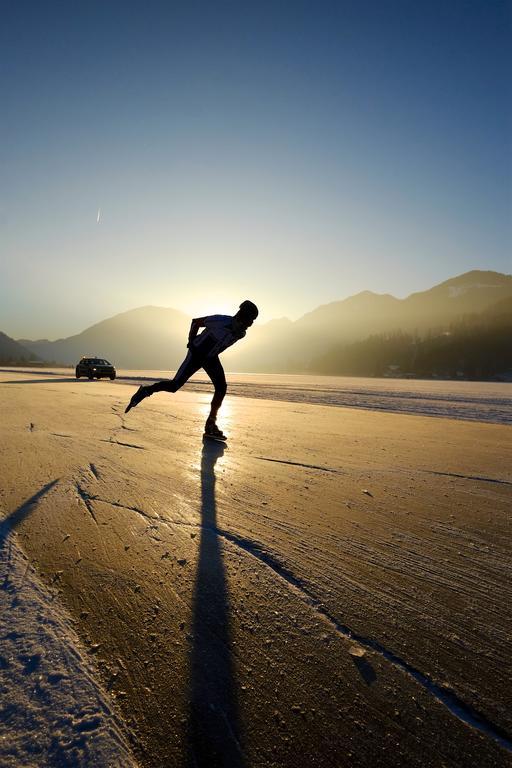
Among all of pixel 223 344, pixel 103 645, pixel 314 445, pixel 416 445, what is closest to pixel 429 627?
pixel 103 645

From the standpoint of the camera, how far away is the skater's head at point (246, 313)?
4.33 metres

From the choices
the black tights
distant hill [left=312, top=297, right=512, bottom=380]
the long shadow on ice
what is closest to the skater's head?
the black tights

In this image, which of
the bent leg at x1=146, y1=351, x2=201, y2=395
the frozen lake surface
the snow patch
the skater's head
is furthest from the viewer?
the frozen lake surface

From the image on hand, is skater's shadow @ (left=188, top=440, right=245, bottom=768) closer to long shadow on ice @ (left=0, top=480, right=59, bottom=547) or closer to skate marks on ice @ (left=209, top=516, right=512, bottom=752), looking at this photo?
skate marks on ice @ (left=209, top=516, right=512, bottom=752)

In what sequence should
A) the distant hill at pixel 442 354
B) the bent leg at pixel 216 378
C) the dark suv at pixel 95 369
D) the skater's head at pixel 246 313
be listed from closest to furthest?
the skater's head at pixel 246 313
the bent leg at pixel 216 378
the dark suv at pixel 95 369
the distant hill at pixel 442 354

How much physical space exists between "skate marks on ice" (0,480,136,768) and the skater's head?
11.5ft

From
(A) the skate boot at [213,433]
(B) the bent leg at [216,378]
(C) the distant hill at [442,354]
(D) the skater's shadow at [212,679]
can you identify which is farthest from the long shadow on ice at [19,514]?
(C) the distant hill at [442,354]

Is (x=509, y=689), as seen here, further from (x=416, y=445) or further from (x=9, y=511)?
(x=416, y=445)

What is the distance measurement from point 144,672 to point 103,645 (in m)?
0.17

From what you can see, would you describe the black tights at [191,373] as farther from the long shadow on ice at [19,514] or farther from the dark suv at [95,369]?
the dark suv at [95,369]

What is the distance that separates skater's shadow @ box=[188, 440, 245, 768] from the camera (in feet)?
2.49

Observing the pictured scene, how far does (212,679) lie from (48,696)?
0.38 m

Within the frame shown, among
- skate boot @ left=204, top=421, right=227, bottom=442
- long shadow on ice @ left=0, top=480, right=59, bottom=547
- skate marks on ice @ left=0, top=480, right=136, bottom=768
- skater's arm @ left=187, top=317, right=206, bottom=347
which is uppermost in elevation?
skater's arm @ left=187, top=317, right=206, bottom=347

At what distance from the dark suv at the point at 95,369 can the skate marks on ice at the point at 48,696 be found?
938 inches
